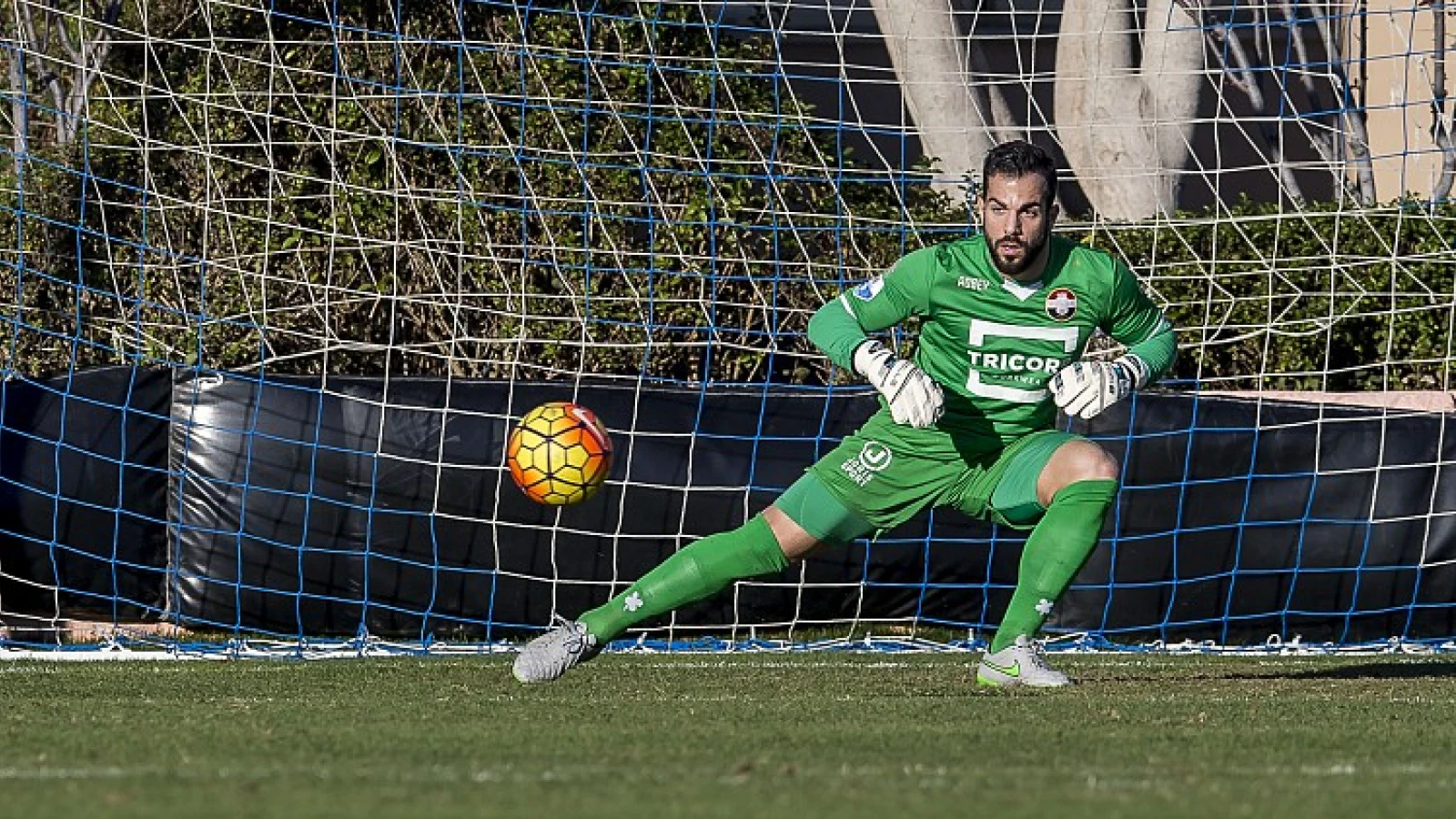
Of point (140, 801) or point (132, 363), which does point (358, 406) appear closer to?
point (132, 363)

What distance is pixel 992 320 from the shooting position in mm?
6926

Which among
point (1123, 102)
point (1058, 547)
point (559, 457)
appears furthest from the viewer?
point (1123, 102)

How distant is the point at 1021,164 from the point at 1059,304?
45cm

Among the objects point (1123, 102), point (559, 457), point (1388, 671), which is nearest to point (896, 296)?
point (559, 457)

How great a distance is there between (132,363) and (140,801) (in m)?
6.54

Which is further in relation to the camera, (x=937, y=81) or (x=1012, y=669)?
(x=937, y=81)

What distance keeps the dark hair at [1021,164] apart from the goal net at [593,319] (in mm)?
2963

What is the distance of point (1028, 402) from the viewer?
6957 millimetres

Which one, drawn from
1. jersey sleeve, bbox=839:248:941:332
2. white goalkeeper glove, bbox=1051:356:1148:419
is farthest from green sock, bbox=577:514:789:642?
white goalkeeper glove, bbox=1051:356:1148:419

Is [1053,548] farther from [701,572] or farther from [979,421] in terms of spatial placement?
[701,572]

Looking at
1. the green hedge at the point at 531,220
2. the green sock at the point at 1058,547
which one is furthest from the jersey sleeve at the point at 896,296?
Result: the green hedge at the point at 531,220

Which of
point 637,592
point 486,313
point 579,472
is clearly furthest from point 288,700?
point 486,313

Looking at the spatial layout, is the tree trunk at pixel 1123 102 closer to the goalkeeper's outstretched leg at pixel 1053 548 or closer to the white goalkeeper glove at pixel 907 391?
the goalkeeper's outstretched leg at pixel 1053 548

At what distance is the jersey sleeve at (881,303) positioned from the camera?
695cm
